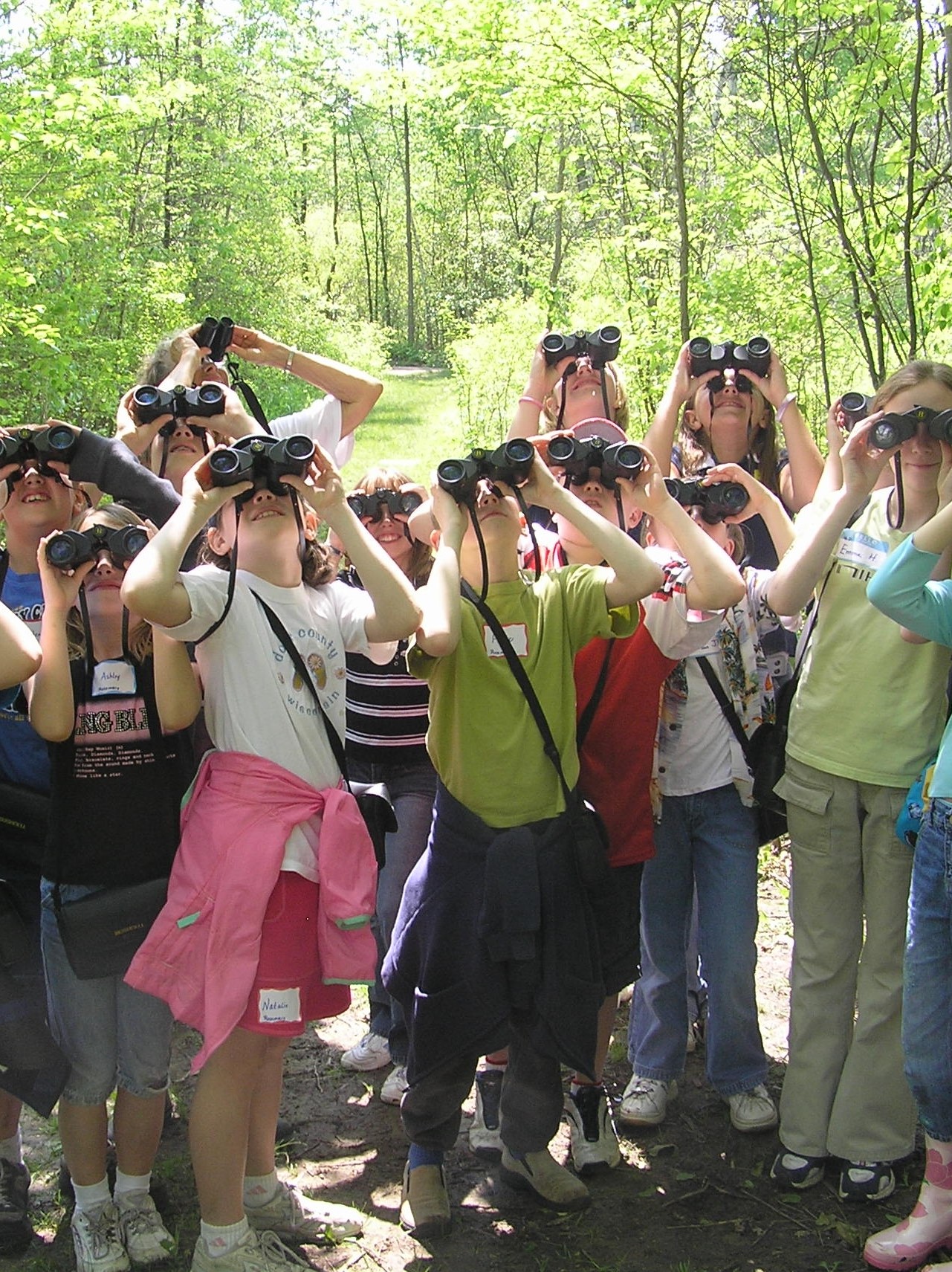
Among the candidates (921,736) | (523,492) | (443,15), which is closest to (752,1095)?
(921,736)

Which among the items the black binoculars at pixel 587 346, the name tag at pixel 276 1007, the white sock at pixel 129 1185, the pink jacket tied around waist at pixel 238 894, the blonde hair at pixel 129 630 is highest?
the black binoculars at pixel 587 346

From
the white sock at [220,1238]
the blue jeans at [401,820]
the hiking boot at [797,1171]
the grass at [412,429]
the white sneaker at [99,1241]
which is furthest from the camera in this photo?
the grass at [412,429]

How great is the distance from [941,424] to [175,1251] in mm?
2761

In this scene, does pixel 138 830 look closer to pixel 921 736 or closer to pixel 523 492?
pixel 523 492

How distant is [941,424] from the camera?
112 inches

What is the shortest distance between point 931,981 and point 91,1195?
6.88 ft

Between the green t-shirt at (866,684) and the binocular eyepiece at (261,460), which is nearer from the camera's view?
the binocular eyepiece at (261,460)

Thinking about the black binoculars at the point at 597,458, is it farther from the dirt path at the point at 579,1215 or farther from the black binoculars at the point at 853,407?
the dirt path at the point at 579,1215

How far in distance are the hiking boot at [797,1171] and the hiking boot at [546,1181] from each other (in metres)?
0.52

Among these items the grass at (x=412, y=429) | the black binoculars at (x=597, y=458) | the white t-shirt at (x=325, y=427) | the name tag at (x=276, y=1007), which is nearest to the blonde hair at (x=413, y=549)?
the white t-shirt at (x=325, y=427)

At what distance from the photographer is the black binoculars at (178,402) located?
11.0 feet

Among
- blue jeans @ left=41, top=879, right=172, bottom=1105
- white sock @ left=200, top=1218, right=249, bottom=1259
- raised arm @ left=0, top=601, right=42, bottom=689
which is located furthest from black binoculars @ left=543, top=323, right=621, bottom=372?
white sock @ left=200, top=1218, right=249, bottom=1259

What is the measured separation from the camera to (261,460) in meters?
2.69

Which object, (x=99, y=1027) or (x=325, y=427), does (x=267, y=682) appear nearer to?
(x=99, y=1027)
